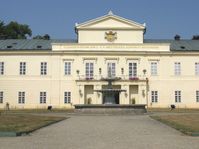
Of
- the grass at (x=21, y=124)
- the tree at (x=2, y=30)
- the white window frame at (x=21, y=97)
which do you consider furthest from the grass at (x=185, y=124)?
the tree at (x=2, y=30)

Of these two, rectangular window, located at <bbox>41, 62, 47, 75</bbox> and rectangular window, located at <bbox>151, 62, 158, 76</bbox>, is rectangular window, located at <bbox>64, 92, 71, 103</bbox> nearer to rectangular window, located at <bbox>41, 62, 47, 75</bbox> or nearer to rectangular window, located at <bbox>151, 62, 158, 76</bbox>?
rectangular window, located at <bbox>41, 62, 47, 75</bbox>

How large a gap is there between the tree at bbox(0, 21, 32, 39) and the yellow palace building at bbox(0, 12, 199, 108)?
21191 millimetres

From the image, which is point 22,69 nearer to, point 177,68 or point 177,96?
point 177,68

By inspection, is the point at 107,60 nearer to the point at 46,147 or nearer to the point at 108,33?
the point at 108,33

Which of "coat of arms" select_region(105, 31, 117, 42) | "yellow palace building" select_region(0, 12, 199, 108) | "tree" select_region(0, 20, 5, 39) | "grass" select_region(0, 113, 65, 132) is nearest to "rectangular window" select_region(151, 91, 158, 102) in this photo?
"yellow palace building" select_region(0, 12, 199, 108)

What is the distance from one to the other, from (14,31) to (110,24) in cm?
2776

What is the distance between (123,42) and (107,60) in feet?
11.1

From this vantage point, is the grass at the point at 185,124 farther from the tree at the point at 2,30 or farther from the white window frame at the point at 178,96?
the tree at the point at 2,30

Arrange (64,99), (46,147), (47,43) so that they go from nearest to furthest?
(46,147) < (64,99) < (47,43)

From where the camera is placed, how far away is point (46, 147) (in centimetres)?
1244

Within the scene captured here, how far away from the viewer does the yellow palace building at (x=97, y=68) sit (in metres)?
58.7

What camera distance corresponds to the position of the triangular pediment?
5959 cm

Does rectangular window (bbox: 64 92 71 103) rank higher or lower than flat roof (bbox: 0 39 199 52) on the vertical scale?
lower

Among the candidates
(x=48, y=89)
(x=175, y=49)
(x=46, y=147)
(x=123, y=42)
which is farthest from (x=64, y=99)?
(x=46, y=147)
